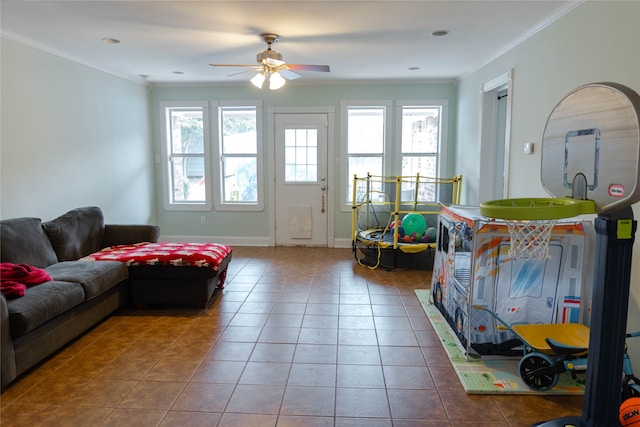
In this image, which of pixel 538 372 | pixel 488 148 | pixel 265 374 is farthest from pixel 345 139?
pixel 538 372

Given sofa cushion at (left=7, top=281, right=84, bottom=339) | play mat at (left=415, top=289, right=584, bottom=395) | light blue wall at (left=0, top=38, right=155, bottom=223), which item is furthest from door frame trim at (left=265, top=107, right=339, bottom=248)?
sofa cushion at (left=7, top=281, right=84, bottom=339)

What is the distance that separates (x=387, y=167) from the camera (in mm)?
5984

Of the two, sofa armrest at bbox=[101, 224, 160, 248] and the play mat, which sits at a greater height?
sofa armrest at bbox=[101, 224, 160, 248]

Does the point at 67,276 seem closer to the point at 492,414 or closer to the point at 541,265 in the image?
the point at 492,414

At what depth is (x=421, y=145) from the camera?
6.01 m

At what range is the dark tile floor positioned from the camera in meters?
2.15

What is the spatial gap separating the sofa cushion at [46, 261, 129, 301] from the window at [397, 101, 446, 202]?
13.2 feet

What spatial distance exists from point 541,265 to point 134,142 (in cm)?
520

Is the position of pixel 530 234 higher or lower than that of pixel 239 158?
lower

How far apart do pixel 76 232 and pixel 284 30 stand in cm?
269

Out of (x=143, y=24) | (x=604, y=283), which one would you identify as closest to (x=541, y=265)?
(x=604, y=283)

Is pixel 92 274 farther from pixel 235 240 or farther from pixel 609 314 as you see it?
pixel 609 314

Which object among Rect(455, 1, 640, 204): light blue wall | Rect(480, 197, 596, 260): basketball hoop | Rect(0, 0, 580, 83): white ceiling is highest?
Rect(0, 0, 580, 83): white ceiling

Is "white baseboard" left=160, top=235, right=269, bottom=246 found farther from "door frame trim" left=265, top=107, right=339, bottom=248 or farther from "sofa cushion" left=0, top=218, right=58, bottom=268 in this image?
"sofa cushion" left=0, top=218, right=58, bottom=268
